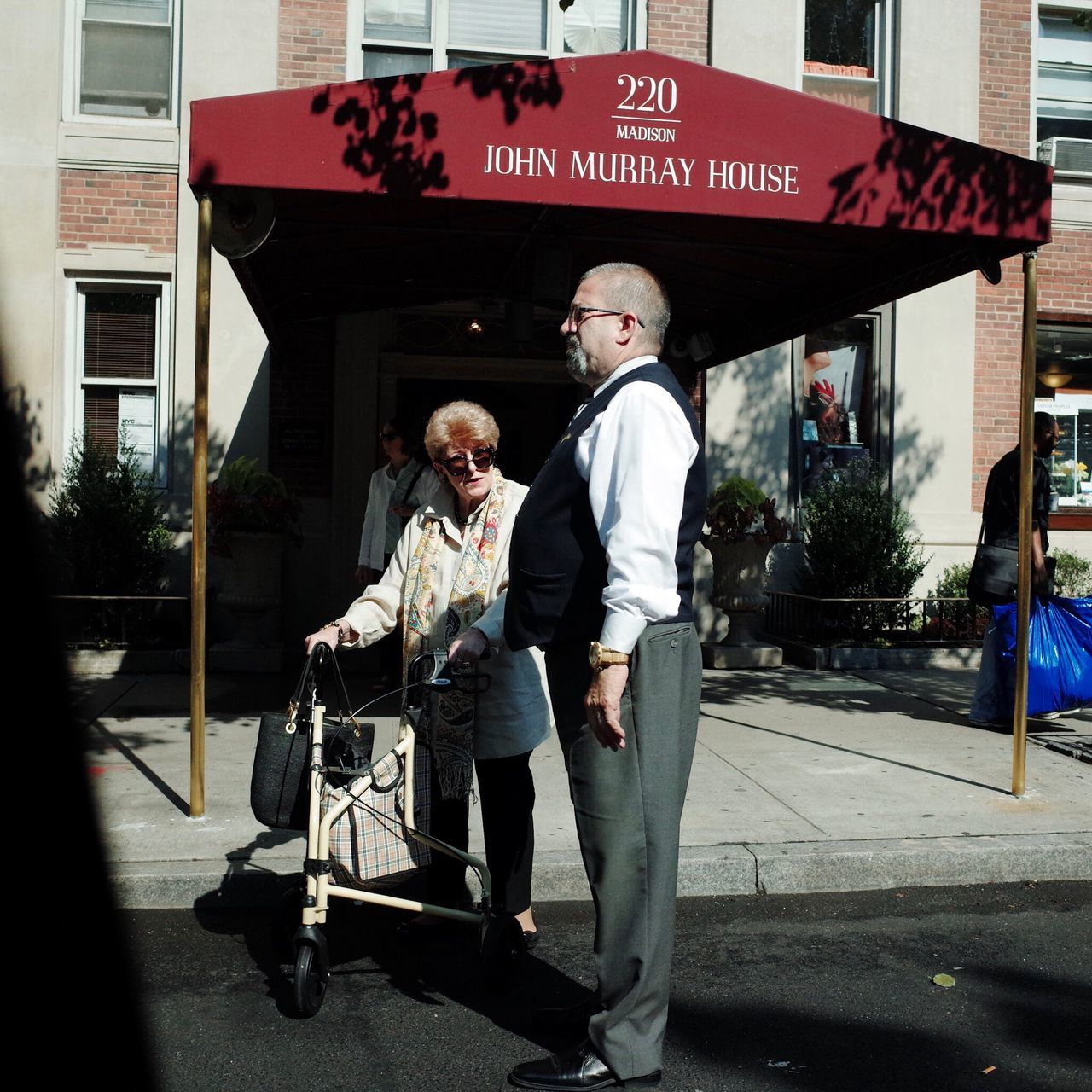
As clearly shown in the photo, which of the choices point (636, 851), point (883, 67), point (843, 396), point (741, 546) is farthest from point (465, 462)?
point (883, 67)

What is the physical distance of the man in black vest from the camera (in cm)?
316

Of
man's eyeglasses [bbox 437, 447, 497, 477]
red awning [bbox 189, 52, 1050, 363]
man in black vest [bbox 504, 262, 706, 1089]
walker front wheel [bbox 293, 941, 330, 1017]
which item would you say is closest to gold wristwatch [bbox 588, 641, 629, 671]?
man in black vest [bbox 504, 262, 706, 1089]

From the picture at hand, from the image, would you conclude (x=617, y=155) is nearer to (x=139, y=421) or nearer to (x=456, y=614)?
(x=456, y=614)

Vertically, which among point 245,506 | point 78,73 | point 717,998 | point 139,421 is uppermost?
point 78,73

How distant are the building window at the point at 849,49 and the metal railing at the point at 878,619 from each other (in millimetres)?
4867

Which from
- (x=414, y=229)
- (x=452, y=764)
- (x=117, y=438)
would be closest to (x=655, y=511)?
(x=452, y=764)

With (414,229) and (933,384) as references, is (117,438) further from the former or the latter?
(933,384)

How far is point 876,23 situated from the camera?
12.1 m

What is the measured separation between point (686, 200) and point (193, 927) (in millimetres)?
3751

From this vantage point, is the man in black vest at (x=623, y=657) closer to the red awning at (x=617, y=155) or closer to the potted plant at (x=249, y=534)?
the red awning at (x=617, y=155)

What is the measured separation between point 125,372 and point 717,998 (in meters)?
9.07

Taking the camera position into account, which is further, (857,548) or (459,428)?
(857,548)

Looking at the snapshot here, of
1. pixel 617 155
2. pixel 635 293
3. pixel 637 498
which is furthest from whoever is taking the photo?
pixel 617 155

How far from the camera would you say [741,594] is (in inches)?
428
